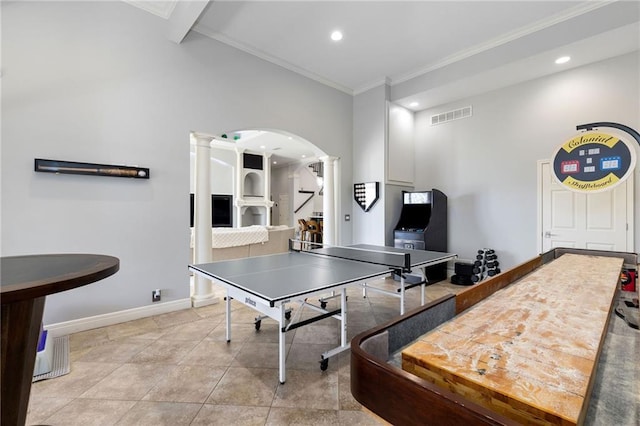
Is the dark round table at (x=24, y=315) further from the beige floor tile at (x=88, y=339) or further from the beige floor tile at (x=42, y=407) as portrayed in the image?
the beige floor tile at (x=88, y=339)

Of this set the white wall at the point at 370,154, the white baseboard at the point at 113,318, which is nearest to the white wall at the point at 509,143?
the white wall at the point at 370,154

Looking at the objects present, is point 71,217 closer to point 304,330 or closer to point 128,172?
point 128,172

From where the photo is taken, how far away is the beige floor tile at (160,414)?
5.57 ft

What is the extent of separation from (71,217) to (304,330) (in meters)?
2.65

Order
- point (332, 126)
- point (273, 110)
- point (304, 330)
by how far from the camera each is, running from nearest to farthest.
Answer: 1. point (304, 330)
2. point (273, 110)
3. point (332, 126)

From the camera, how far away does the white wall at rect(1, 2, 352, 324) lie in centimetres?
261

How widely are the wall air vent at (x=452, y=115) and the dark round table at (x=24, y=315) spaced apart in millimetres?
5512

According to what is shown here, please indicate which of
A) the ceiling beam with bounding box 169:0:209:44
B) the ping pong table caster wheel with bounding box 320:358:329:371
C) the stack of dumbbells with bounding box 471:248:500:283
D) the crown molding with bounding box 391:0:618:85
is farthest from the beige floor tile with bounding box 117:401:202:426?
the crown molding with bounding box 391:0:618:85

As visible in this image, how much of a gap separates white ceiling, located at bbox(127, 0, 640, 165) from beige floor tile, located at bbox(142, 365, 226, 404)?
133 inches

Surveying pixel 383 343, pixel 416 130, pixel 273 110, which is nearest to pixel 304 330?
pixel 383 343

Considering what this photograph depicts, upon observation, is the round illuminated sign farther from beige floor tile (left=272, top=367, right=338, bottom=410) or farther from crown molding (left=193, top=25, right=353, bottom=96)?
crown molding (left=193, top=25, right=353, bottom=96)

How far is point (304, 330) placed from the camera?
3.02m

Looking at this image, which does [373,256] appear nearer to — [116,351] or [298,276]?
[298,276]

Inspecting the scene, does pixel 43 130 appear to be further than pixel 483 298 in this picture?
Yes
